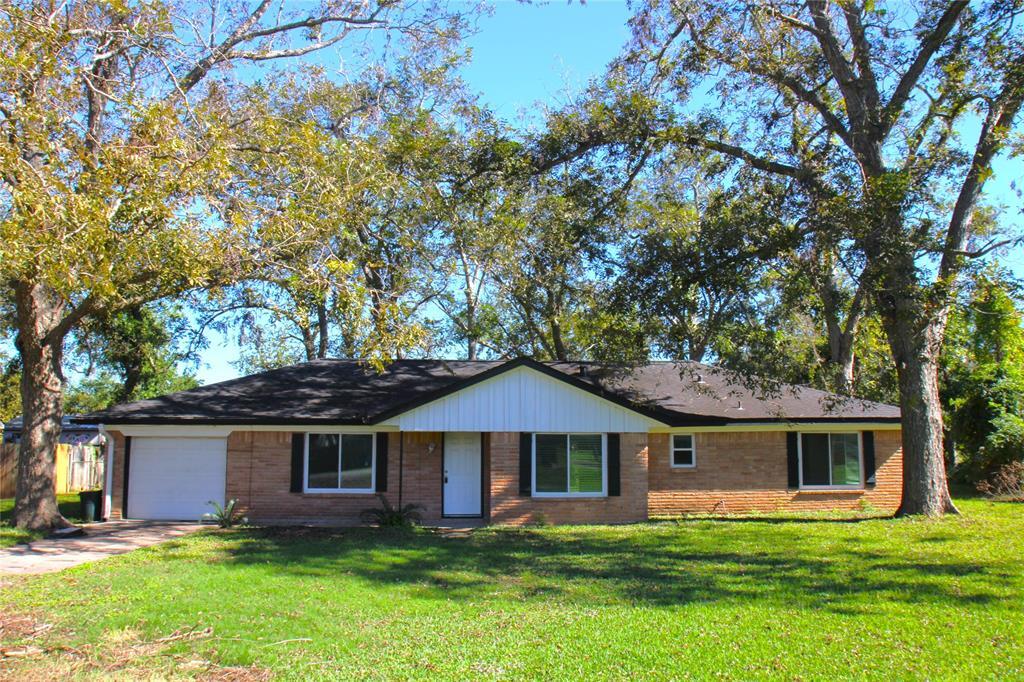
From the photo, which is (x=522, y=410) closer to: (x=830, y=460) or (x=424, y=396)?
(x=424, y=396)

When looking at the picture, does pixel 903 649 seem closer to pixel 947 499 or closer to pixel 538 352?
pixel 947 499

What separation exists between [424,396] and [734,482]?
8.14m

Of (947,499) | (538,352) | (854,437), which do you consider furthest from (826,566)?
(538,352)

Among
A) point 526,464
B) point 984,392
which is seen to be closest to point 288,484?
point 526,464

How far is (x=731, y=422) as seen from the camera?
1909 centimetres

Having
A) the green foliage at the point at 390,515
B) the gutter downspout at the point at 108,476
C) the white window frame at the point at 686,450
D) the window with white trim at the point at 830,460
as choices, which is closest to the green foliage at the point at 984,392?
the window with white trim at the point at 830,460

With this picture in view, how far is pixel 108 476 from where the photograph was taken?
18.4 m

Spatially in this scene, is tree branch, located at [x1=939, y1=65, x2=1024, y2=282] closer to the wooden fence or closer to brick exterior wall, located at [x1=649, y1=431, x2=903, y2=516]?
brick exterior wall, located at [x1=649, y1=431, x2=903, y2=516]

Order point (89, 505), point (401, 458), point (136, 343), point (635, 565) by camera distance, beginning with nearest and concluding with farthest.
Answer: point (635, 565) → point (89, 505) → point (401, 458) → point (136, 343)

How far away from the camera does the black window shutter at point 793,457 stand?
19891 millimetres

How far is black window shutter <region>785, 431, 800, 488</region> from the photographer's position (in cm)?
1989

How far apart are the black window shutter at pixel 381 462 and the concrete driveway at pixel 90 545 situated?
3.95m

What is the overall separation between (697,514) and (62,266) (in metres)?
15.3

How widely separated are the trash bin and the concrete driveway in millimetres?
470
